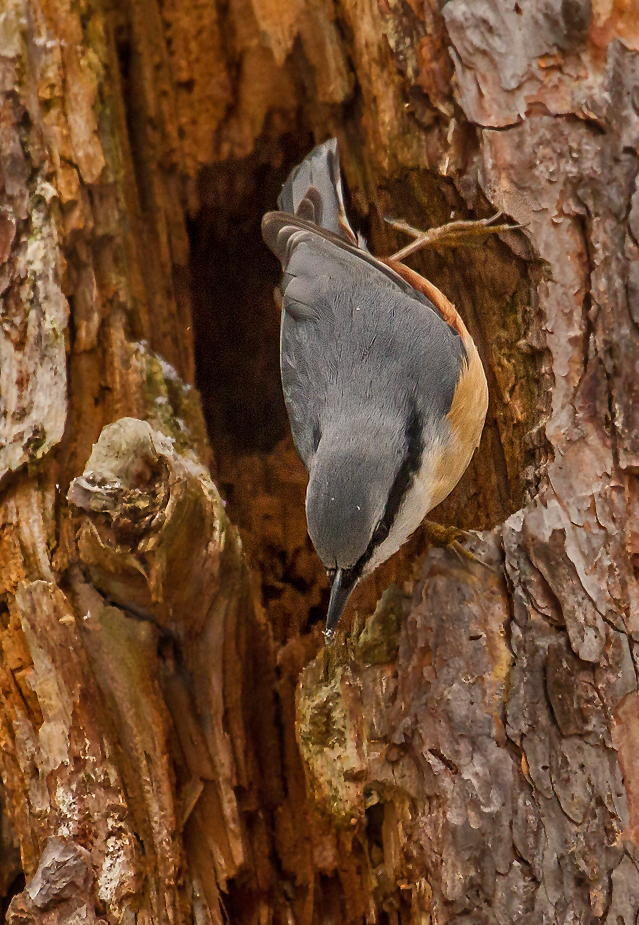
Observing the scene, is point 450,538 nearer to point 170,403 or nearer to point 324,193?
point 170,403

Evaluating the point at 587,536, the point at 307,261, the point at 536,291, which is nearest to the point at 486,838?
the point at 587,536

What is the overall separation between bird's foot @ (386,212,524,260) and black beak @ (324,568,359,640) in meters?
0.81

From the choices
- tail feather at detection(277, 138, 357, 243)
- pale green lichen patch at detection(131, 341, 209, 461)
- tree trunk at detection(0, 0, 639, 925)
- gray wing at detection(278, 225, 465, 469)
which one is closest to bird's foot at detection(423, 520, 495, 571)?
tree trunk at detection(0, 0, 639, 925)

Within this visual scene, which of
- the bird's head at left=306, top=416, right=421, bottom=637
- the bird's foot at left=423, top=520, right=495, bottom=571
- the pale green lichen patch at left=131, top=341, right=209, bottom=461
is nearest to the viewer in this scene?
the bird's head at left=306, top=416, right=421, bottom=637

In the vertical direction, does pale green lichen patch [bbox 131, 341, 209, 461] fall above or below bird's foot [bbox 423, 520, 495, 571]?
above

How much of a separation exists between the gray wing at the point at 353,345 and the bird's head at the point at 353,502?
0.30 feet

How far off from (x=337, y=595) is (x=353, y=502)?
19 cm

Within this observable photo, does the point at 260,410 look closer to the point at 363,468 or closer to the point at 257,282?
the point at 257,282

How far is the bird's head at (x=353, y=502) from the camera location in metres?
1.79

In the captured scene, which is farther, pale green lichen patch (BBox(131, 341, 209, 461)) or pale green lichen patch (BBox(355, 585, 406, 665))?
pale green lichen patch (BBox(131, 341, 209, 461))

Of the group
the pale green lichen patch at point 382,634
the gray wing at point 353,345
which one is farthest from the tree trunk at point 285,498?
the gray wing at point 353,345

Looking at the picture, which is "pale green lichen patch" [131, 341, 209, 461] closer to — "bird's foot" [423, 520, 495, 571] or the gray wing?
the gray wing

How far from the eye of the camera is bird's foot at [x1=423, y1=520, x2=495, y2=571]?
193 cm

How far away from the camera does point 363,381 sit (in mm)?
2021
